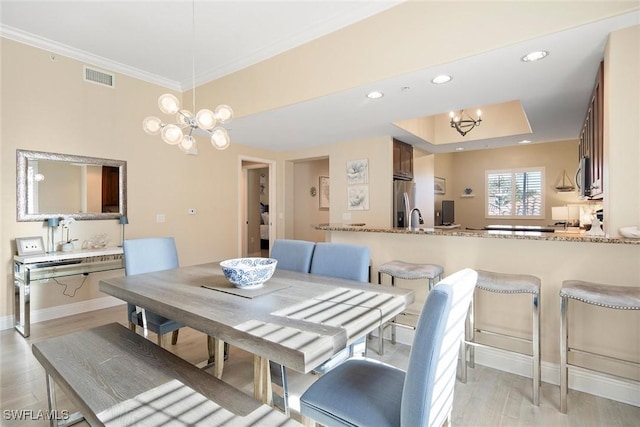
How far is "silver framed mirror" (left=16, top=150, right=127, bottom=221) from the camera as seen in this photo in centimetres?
329

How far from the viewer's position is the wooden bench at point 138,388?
45.8 inches

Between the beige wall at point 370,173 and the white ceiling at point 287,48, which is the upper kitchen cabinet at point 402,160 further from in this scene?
the white ceiling at point 287,48

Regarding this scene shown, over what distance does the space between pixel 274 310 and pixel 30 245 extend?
320 cm

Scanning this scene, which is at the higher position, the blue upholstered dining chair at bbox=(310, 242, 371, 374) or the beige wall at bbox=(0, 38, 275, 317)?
the beige wall at bbox=(0, 38, 275, 317)

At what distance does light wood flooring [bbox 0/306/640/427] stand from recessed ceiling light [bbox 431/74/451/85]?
2.29m

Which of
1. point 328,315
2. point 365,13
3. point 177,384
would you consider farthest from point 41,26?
point 328,315

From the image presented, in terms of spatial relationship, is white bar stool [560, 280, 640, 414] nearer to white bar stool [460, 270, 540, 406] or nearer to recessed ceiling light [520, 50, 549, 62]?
white bar stool [460, 270, 540, 406]

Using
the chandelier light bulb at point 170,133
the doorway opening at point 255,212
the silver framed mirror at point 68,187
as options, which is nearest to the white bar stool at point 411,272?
the chandelier light bulb at point 170,133

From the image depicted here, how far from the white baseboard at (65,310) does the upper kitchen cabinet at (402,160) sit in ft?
13.7

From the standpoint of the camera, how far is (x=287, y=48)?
10.4ft

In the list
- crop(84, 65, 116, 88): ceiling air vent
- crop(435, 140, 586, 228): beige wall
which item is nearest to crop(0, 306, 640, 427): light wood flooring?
crop(84, 65, 116, 88): ceiling air vent

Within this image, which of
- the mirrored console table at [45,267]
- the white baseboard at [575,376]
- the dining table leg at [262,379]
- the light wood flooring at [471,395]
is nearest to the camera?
the dining table leg at [262,379]

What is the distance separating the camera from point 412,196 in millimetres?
5277

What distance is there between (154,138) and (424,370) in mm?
4371
